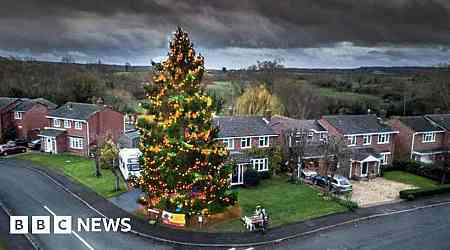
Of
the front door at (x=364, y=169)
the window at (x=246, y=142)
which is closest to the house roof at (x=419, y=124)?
the front door at (x=364, y=169)

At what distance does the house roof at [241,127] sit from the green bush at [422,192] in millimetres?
15221

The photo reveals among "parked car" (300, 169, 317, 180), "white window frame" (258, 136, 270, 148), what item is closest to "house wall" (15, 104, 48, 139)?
"white window frame" (258, 136, 270, 148)

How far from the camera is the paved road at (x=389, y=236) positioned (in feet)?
88.2

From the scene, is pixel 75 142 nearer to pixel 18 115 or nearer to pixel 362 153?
pixel 18 115

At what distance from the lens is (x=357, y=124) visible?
162 feet

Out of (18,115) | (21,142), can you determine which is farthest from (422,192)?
(18,115)

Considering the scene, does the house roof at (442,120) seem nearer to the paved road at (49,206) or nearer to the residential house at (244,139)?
the residential house at (244,139)

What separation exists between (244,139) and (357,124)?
51.2 feet

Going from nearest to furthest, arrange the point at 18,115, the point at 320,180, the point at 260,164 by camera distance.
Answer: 1. the point at 320,180
2. the point at 260,164
3. the point at 18,115

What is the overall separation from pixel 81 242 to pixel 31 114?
39.8 m

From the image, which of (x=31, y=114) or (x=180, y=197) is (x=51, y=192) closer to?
(x=180, y=197)

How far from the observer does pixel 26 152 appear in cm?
5422

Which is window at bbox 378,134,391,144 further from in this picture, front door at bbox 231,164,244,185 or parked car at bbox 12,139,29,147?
parked car at bbox 12,139,29,147

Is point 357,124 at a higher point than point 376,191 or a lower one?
higher
